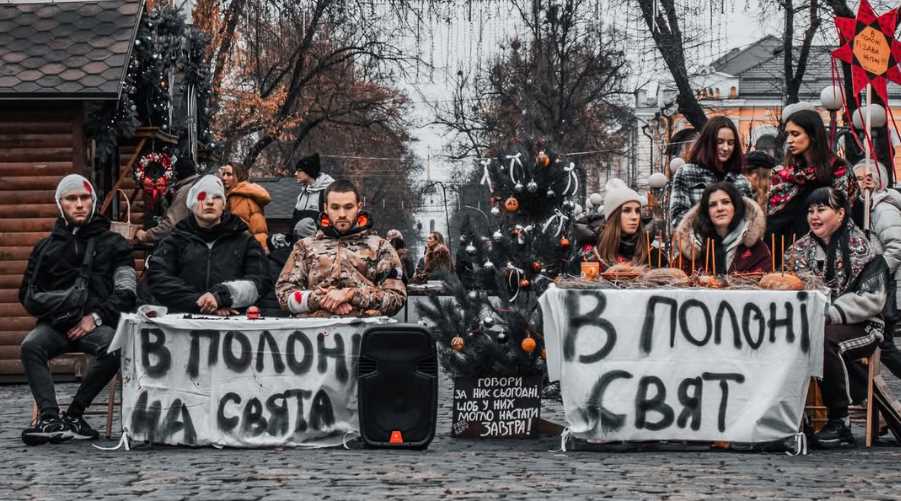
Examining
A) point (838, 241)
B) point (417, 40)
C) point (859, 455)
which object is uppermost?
point (417, 40)

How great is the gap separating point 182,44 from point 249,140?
22015 mm

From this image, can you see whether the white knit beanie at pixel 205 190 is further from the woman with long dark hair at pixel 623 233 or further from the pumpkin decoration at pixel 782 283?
the pumpkin decoration at pixel 782 283

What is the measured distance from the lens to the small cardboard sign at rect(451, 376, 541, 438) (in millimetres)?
10977

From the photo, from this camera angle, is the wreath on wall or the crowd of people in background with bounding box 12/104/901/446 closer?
the crowd of people in background with bounding box 12/104/901/446

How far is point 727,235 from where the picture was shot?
35.3 ft

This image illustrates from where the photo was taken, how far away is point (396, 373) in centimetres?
1019

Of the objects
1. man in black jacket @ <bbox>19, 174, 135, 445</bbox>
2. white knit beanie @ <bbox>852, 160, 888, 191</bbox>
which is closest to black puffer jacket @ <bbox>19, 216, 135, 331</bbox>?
man in black jacket @ <bbox>19, 174, 135, 445</bbox>

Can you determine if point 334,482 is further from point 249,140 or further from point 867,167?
point 249,140

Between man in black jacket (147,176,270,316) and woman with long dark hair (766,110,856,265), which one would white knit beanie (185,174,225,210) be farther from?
woman with long dark hair (766,110,856,265)

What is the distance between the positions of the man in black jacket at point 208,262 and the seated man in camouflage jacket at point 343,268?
1.29 ft

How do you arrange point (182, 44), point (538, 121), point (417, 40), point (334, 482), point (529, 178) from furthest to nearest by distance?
point (538, 121)
point (182, 44)
point (417, 40)
point (529, 178)
point (334, 482)

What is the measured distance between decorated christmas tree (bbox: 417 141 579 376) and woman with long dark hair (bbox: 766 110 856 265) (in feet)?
5.03

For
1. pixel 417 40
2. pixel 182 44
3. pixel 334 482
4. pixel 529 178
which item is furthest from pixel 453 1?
pixel 334 482

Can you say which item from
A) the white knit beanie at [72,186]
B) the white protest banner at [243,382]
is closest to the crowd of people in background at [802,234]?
the white protest banner at [243,382]
